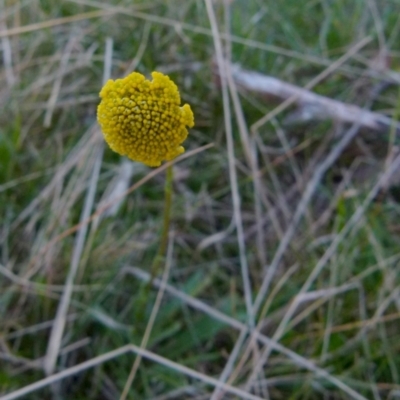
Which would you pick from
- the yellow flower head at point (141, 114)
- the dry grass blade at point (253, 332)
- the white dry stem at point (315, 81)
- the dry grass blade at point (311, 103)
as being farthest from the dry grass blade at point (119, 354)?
the dry grass blade at point (311, 103)

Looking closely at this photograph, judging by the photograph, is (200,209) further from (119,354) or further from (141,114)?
(141,114)

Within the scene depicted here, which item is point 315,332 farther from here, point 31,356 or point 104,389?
point 31,356

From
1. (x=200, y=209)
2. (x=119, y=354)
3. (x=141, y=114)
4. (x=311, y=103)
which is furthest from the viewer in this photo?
(x=311, y=103)

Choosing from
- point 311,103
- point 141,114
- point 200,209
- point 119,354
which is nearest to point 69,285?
point 119,354

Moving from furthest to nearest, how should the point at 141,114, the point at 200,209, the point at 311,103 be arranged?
the point at 311,103
the point at 200,209
the point at 141,114

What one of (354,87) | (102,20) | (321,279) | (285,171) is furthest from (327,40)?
(321,279)
